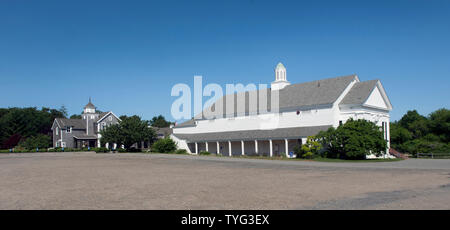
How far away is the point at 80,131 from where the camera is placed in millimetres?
71000

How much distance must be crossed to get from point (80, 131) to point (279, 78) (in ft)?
135

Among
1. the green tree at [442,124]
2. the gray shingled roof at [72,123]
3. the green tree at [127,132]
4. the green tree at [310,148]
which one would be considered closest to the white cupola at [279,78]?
the green tree at [310,148]

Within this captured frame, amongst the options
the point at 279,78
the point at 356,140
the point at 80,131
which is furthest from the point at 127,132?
the point at 356,140

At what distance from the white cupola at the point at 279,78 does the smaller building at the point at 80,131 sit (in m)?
31.9

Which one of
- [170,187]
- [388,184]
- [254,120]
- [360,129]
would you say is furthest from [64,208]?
[254,120]

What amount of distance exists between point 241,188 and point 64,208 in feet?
22.3

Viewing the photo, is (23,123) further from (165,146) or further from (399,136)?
(399,136)

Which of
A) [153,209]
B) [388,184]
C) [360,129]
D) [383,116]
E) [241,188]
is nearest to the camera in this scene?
[153,209]

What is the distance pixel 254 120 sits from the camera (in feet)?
164

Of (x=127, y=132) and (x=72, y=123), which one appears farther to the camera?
(x=72, y=123)

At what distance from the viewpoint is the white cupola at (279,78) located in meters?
52.1

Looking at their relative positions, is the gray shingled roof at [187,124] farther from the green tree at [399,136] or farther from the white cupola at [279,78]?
the green tree at [399,136]
